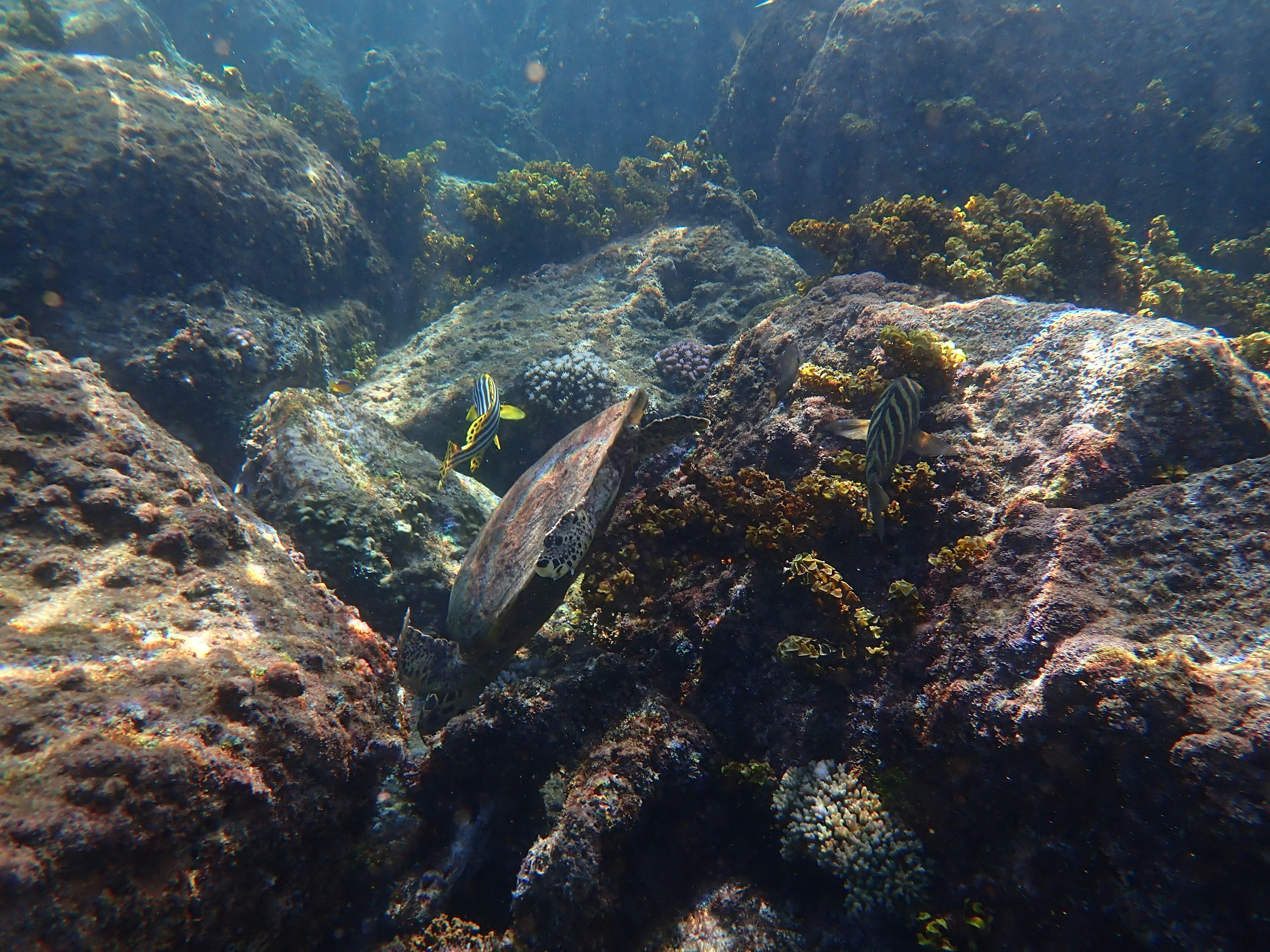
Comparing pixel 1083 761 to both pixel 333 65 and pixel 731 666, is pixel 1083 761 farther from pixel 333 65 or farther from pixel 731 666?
pixel 333 65

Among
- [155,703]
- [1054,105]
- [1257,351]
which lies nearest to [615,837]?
[155,703]

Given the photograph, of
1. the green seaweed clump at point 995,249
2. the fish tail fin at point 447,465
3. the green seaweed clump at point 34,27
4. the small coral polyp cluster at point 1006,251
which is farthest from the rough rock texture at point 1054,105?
the green seaweed clump at point 34,27

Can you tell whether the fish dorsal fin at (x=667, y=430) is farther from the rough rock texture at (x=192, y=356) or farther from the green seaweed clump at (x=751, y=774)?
the rough rock texture at (x=192, y=356)

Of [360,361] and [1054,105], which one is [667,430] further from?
[1054,105]

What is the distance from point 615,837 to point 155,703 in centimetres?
226

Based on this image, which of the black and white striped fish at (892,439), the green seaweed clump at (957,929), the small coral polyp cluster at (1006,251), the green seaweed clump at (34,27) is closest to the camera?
the green seaweed clump at (957,929)

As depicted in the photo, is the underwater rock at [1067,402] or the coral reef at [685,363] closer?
the underwater rock at [1067,402]

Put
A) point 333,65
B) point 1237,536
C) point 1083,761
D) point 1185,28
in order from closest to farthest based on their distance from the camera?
point 1083,761, point 1237,536, point 1185,28, point 333,65

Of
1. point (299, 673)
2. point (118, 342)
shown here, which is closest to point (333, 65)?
point (118, 342)

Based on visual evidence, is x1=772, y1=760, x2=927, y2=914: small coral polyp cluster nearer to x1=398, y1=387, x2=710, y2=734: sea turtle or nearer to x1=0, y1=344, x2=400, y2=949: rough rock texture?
x1=398, y1=387, x2=710, y2=734: sea turtle

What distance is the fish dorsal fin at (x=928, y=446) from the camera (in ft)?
10.7

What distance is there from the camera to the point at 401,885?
9.50ft

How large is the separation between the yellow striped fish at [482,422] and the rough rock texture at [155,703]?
159 centimetres

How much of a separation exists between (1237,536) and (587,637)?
11.6 feet
